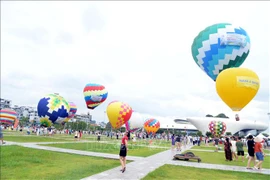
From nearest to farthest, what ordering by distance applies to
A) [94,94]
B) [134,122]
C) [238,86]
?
1. [238,86]
2. [94,94]
3. [134,122]

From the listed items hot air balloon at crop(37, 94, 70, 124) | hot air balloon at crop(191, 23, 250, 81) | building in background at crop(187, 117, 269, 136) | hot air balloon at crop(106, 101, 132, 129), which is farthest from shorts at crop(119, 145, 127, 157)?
building in background at crop(187, 117, 269, 136)

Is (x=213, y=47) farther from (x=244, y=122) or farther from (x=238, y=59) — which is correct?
(x=244, y=122)

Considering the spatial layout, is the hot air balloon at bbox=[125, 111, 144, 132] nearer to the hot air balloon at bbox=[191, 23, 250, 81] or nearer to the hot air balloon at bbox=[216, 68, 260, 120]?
the hot air balloon at bbox=[191, 23, 250, 81]

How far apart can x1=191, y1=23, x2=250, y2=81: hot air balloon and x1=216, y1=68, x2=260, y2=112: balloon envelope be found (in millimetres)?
3435

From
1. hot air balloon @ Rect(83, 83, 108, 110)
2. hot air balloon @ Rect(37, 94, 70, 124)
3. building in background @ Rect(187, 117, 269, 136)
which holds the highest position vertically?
hot air balloon @ Rect(83, 83, 108, 110)

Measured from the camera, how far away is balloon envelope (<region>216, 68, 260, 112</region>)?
1466cm

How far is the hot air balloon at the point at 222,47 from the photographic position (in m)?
18.2

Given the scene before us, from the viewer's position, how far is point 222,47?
60.1ft

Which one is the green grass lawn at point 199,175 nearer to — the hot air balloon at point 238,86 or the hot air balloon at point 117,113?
the hot air balloon at point 238,86

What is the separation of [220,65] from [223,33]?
224cm

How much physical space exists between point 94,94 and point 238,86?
2174cm

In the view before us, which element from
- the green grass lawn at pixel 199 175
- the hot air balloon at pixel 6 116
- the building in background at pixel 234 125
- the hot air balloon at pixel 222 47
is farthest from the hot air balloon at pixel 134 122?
the building in background at pixel 234 125

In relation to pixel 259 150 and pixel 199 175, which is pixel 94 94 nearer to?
pixel 259 150

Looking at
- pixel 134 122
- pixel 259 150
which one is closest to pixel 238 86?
pixel 259 150
